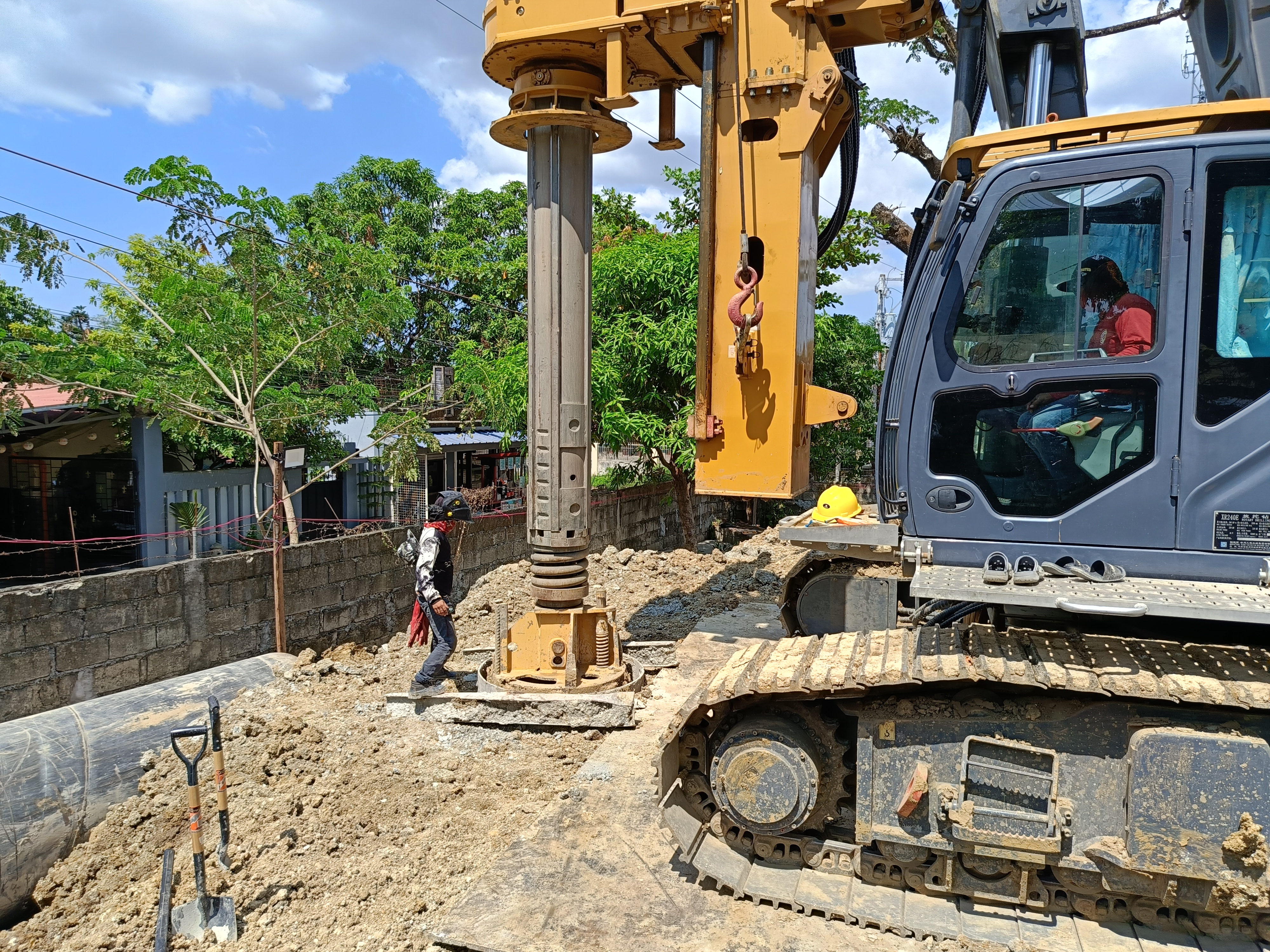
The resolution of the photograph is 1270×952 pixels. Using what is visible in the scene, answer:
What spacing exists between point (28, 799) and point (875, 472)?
4.52 meters

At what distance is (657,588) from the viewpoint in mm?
9961

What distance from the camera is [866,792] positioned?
3.37m

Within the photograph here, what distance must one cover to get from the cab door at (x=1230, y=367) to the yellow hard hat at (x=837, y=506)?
2464mm

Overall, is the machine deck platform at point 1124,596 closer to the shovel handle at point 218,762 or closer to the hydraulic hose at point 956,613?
the hydraulic hose at point 956,613

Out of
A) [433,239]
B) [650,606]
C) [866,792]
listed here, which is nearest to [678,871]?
[866,792]

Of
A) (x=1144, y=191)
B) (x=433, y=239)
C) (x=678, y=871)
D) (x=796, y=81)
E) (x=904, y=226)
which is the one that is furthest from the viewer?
(x=433, y=239)

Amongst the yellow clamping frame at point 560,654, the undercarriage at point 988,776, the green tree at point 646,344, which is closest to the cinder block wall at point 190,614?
the green tree at point 646,344

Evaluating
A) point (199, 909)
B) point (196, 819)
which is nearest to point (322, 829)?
point (199, 909)

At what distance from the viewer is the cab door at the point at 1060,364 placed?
10.4ft

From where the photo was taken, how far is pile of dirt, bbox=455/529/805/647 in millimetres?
8664

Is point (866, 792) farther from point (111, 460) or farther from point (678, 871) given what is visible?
point (111, 460)

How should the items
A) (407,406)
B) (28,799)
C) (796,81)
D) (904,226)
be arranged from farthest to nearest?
1. (904,226)
2. (407,406)
3. (796,81)
4. (28,799)

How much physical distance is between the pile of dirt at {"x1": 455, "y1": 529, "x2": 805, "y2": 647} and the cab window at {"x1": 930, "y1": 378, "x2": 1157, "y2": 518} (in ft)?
13.9

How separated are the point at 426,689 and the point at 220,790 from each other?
2.27m
